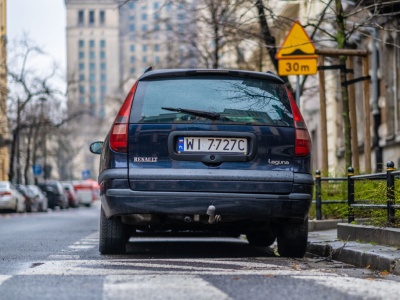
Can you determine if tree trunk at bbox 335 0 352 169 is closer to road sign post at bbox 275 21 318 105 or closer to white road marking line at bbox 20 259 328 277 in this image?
road sign post at bbox 275 21 318 105

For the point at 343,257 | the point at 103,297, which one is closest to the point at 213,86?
the point at 343,257

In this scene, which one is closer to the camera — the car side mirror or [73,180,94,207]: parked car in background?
the car side mirror

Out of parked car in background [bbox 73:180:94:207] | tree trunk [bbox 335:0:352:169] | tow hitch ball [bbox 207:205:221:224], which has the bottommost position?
parked car in background [bbox 73:180:94:207]

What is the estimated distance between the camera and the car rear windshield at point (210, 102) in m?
9.25

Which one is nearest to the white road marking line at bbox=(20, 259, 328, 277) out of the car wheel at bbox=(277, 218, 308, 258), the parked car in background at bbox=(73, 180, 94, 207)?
the car wheel at bbox=(277, 218, 308, 258)

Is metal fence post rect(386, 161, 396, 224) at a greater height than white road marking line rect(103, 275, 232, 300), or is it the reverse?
metal fence post rect(386, 161, 396, 224)

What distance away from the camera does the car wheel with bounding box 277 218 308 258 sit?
9953 mm

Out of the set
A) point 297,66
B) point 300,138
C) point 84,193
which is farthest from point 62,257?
point 84,193

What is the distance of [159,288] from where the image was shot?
6.55 metres

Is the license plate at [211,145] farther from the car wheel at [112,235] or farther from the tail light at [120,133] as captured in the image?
the car wheel at [112,235]

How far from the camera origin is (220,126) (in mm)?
9195

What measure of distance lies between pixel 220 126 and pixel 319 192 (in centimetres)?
704

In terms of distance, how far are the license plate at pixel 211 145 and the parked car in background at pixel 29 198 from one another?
38082 millimetres

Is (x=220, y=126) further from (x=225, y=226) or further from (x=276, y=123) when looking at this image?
(x=225, y=226)
